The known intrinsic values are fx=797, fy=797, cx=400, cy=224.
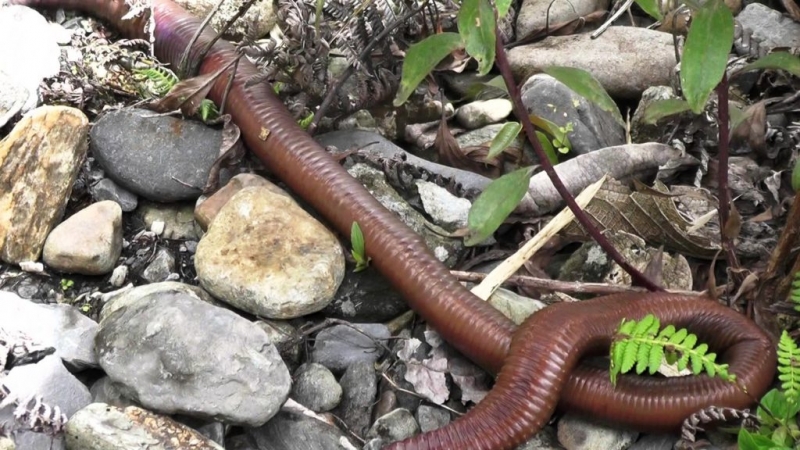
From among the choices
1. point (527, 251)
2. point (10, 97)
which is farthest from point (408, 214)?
point (10, 97)

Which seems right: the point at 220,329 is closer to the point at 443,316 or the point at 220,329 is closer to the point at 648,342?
the point at 443,316

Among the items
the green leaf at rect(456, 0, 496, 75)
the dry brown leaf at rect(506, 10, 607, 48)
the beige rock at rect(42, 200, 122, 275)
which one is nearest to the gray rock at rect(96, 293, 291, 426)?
the beige rock at rect(42, 200, 122, 275)

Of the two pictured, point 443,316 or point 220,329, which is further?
point 443,316

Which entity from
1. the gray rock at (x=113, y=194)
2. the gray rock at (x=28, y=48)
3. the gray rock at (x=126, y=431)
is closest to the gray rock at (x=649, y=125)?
the gray rock at (x=113, y=194)

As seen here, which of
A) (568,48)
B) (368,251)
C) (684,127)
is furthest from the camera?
(568,48)

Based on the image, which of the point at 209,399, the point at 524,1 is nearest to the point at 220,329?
the point at 209,399

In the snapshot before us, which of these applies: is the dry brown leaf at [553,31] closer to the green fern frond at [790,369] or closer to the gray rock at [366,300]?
the gray rock at [366,300]
